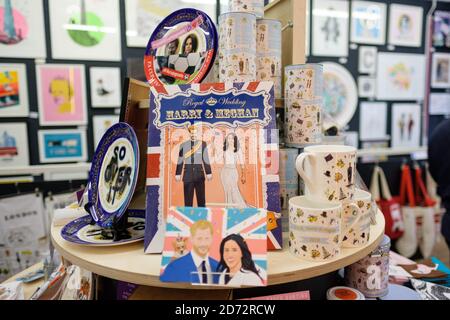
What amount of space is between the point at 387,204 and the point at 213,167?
103 inches

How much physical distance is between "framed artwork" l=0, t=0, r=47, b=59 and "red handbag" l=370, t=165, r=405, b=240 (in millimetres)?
2804

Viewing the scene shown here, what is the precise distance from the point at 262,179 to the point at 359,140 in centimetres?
302

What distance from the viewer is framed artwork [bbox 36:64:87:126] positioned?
2674mm

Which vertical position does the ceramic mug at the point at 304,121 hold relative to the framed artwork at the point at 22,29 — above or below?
below

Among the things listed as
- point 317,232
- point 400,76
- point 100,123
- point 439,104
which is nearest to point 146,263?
point 317,232

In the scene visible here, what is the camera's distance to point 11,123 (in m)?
2.66

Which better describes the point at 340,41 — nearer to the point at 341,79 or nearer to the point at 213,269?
the point at 341,79

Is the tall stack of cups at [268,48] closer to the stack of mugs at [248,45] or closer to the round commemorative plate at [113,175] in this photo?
the stack of mugs at [248,45]

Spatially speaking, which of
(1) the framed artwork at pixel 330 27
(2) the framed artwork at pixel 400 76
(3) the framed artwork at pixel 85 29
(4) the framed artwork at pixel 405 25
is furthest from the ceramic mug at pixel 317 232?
(4) the framed artwork at pixel 405 25

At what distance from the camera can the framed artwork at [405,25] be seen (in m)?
3.56

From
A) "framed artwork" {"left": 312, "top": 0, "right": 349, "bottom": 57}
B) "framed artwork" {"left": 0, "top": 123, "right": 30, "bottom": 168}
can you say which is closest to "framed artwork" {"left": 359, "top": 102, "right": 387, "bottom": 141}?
"framed artwork" {"left": 312, "top": 0, "right": 349, "bottom": 57}

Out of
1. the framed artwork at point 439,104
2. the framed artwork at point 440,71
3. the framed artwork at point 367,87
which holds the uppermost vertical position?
the framed artwork at point 440,71

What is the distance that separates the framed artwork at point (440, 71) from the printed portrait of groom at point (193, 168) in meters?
3.85
